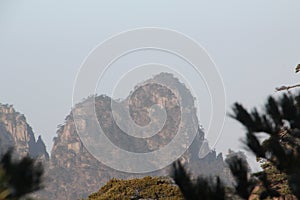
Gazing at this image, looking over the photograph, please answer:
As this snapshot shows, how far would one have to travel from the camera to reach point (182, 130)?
199 m

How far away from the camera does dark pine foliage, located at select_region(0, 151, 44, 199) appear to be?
5.91 meters

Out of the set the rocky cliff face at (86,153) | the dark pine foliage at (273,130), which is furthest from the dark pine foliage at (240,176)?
the rocky cliff face at (86,153)

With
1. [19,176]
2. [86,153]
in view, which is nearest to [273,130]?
[19,176]

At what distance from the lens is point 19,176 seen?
6.02 meters

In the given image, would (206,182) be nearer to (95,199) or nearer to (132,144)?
(95,199)

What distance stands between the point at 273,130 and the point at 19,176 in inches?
191

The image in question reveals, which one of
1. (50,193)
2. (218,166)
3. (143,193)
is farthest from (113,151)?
(143,193)

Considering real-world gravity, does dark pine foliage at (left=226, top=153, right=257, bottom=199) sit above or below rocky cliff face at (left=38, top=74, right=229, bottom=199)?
below

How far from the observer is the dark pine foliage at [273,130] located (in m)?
9.19

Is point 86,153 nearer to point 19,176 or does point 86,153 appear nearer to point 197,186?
point 197,186

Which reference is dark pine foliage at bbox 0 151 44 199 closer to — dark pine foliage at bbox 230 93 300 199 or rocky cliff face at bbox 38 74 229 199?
dark pine foliage at bbox 230 93 300 199

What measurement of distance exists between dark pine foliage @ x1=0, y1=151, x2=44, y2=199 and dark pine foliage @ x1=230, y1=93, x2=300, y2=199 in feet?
13.9

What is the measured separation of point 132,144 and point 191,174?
610 ft

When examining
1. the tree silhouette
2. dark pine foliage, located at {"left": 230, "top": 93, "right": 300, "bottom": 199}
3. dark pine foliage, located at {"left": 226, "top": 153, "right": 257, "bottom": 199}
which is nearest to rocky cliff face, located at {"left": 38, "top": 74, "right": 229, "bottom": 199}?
dark pine foliage, located at {"left": 230, "top": 93, "right": 300, "bottom": 199}
